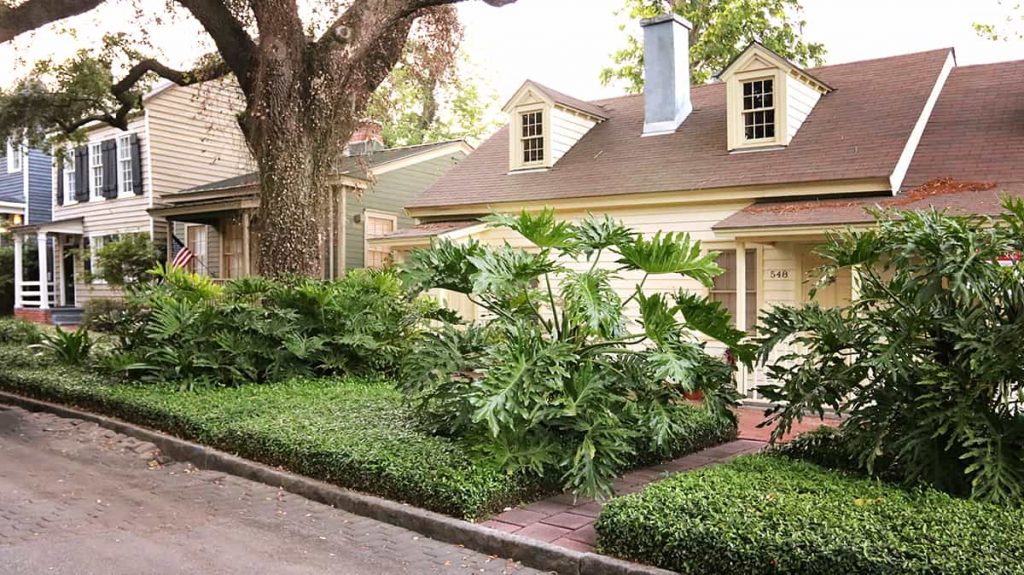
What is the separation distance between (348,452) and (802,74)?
10951 mm

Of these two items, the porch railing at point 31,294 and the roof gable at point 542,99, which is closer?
the roof gable at point 542,99

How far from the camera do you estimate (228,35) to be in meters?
12.2

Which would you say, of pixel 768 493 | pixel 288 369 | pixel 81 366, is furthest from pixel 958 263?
pixel 81 366

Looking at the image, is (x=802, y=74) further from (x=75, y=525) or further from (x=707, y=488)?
(x=75, y=525)

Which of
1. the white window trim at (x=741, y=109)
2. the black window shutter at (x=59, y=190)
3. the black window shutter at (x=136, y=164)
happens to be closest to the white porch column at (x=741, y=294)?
the white window trim at (x=741, y=109)

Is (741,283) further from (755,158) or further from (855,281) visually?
(855,281)

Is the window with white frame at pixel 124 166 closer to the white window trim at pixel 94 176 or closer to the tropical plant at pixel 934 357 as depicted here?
the white window trim at pixel 94 176

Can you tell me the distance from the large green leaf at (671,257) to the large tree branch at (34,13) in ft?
33.4

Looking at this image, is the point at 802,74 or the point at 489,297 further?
the point at 802,74

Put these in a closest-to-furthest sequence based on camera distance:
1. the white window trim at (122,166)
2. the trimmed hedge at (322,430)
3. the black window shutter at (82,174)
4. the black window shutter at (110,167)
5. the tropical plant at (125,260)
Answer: the trimmed hedge at (322,430)
the tropical plant at (125,260)
the white window trim at (122,166)
the black window shutter at (110,167)
the black window shutter at (82,174)

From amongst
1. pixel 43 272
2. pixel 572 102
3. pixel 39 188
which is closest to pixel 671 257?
pixel 572 102

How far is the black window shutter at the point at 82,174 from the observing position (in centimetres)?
2494

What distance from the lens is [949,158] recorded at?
12.3 metres

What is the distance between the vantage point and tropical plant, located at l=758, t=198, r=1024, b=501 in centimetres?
504
